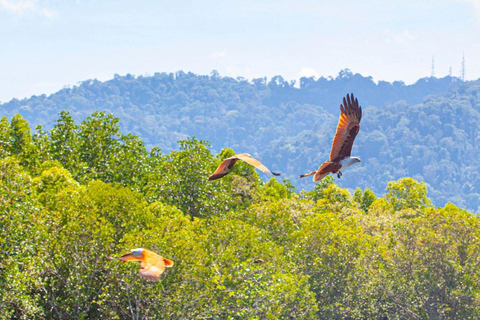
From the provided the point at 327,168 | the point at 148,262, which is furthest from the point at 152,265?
the point at 327,168

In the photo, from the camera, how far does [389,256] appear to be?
35562 millimetres

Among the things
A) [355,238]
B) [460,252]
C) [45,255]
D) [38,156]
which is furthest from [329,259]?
[38,156]

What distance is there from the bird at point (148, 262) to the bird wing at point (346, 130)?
4.54 m

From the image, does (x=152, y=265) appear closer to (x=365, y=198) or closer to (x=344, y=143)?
(x=344, y=143)

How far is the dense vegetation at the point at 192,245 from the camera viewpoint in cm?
2305

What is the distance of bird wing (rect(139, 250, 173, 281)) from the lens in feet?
43.0

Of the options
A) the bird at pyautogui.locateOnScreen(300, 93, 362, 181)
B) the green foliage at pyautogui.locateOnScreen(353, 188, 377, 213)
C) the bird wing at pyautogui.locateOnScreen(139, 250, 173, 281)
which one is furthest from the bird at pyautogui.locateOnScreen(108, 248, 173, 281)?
the green foliage at pyautogui.locateOnScreen(353, 188, 377, 213)

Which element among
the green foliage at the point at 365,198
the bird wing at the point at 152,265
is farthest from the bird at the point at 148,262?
the green foliage at the point at 365,198

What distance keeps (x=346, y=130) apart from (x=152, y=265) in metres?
5.47

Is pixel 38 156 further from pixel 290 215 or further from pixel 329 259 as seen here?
pixel 329 259

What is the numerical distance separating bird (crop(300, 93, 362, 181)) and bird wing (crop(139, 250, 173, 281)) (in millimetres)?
3834

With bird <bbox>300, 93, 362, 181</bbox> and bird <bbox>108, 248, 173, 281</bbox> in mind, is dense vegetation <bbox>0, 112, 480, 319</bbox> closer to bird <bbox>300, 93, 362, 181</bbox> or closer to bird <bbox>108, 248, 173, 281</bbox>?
bird <bbox>108, 248, 173, 281</bbox>

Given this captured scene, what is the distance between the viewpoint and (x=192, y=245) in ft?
76.4

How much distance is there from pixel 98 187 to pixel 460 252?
64.1 feet
